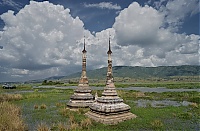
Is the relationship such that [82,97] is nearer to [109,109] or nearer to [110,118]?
[109,109]

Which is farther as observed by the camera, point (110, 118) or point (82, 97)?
point (82, 97)

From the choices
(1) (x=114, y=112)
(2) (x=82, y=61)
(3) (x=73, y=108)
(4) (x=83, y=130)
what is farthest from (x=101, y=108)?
(2) (x=82, y=61)

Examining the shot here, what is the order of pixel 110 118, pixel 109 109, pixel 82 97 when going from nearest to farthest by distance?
pixel 110 118 < pixel 109 109 < pixel 82 97

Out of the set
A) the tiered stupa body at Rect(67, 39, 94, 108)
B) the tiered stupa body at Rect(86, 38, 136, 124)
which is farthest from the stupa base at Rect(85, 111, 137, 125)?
the tiered stupa body at Rect(67, 39, 94, 108)

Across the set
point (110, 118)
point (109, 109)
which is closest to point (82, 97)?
point (109, 109)

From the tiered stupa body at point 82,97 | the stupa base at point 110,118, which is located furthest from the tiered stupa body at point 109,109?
the tiered stupa body at point 82,97

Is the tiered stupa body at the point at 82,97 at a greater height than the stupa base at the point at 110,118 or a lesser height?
greater

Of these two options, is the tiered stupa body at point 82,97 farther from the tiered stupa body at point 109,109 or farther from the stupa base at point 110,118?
the stupa base at point 110,118

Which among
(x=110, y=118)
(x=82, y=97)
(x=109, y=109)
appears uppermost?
(x=82, y=97)

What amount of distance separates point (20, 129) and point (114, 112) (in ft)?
25.7

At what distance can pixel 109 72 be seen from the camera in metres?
19.4

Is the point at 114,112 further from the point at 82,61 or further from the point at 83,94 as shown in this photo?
the point at 82,61

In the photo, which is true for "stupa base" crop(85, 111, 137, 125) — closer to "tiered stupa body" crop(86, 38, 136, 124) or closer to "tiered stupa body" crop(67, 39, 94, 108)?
"tiered stupa body" crop(86, 38, 136, 124)

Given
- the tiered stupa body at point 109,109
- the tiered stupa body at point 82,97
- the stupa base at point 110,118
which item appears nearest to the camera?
the stupa base at point 110,118
